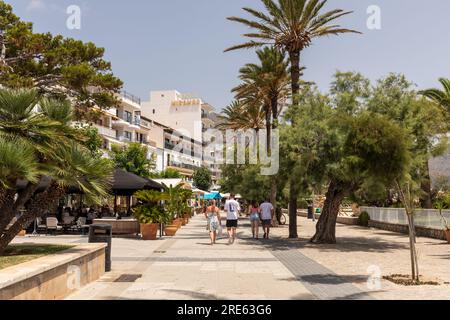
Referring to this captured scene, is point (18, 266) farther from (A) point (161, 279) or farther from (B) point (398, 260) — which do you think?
(B) point (398, 260)

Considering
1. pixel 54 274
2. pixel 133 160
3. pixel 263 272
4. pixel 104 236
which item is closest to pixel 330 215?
pixel 263 272

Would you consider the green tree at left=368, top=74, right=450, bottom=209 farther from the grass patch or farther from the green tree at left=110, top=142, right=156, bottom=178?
the green tree at left=110, top=142, right=156, bottom=178

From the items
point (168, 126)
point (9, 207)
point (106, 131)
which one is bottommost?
point (9, 207)

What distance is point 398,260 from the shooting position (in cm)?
1292

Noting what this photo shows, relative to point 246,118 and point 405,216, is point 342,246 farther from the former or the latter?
point 246,118

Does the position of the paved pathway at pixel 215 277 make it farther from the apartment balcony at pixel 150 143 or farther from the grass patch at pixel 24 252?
the apartment balcony at pixel 150 143

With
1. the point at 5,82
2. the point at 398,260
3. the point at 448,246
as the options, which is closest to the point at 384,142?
the point at 398,260

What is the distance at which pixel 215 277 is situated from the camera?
31.6ft

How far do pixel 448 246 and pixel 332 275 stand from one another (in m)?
8.95

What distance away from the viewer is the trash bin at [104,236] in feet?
34.4

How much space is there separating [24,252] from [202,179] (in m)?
71.6

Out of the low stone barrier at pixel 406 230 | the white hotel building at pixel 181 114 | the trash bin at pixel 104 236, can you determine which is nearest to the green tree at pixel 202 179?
the white hotel building at pixel 181 114

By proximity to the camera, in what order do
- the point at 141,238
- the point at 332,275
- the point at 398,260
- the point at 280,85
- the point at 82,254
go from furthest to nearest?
the point at 280,85 → the point at 141,238 → the point at 398,260 → the point at 332,275 → the point at 82,254

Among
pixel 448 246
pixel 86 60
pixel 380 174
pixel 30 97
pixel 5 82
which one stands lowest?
pixel 448 246
